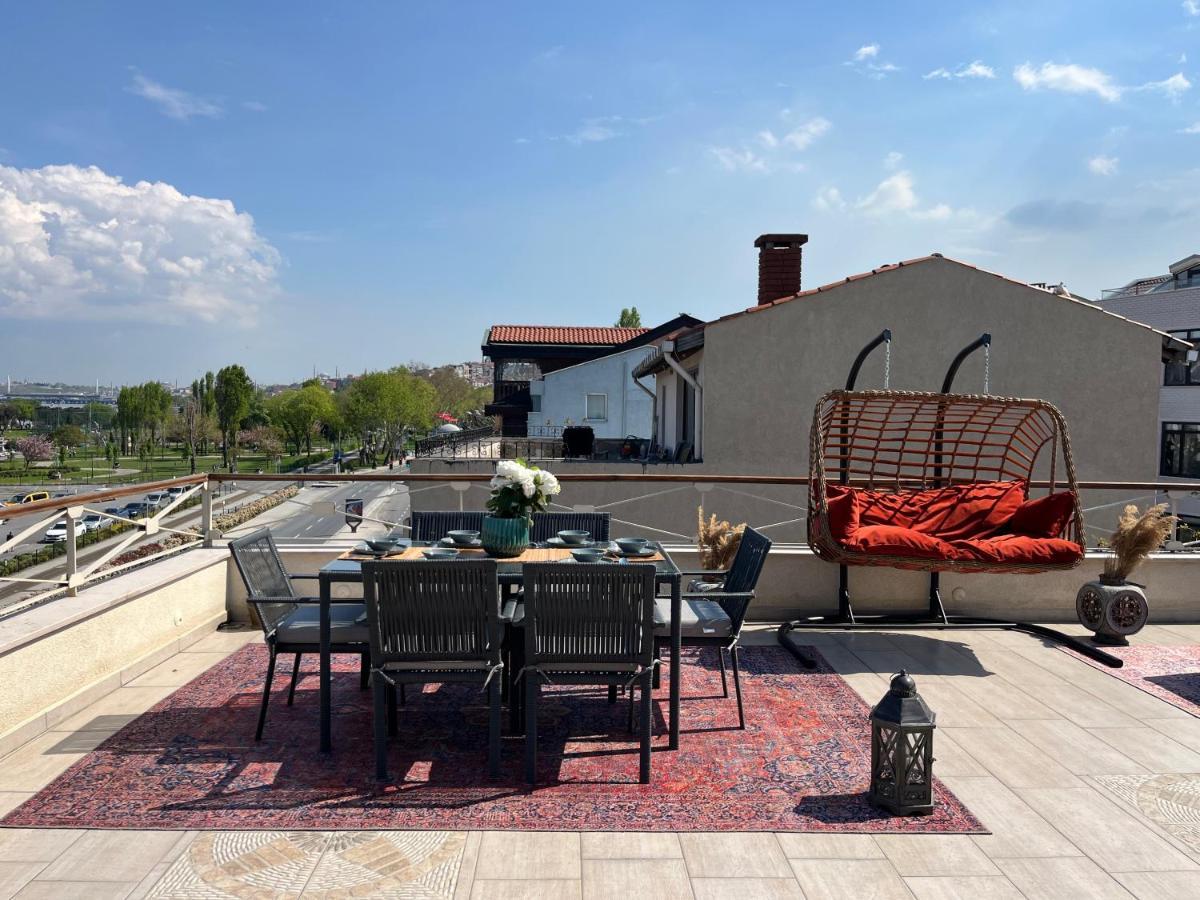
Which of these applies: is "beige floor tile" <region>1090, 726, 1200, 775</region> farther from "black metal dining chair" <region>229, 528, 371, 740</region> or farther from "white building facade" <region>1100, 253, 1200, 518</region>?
"white building facade" <region>1100, 253, 1200, 518</region>

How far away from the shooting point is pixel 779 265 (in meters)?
13.0

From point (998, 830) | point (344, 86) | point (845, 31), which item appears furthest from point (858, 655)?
point (344, 86)

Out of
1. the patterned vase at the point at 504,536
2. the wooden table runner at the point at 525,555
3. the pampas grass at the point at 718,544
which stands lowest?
the pampas grass at the point at 718,544

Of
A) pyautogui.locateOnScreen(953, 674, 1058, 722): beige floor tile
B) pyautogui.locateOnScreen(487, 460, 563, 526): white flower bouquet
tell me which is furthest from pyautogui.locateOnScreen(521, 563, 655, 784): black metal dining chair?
pyautogui.locateOnScreen(953, 674, 1058, 722): beige floor tile

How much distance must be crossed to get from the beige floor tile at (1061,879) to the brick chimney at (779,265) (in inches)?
434

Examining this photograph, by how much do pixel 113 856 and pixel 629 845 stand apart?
5.17 ft

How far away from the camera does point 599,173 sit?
38.8 feet

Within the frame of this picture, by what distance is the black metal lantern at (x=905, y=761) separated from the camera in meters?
2.85

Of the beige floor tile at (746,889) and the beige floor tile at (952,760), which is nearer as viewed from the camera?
the beige floor tile at (746,889)

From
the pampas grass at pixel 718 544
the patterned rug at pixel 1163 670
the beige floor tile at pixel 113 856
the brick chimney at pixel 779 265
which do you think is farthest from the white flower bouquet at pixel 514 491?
the brick chimney at pixel 779 265

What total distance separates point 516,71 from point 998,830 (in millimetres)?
9132

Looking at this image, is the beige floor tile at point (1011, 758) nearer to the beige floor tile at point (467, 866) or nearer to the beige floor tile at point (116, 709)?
the beige floor tile at point (467, 866)

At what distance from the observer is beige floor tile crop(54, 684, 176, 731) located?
3.65 meters

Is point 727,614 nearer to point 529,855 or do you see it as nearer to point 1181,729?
point 529,855
